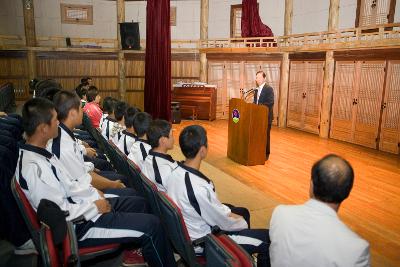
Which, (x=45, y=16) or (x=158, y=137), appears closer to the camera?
(x=158, y=137)

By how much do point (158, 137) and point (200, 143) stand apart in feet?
1.81

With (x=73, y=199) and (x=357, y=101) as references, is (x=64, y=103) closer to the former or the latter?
(x=73, y=199)

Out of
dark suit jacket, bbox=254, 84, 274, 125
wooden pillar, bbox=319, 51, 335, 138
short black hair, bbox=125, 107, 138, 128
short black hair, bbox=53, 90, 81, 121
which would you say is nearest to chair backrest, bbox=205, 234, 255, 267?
short black hair, bbox=53, 90, 81, 121

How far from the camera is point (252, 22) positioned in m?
9.36

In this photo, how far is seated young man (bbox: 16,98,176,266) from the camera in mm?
1778

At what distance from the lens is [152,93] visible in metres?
5.71

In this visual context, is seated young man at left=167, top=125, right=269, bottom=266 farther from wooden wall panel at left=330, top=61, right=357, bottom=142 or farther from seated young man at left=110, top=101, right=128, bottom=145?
wooden wall panel at left=330, top=61, right=357, bottom=142

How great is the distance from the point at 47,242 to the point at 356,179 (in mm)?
4517

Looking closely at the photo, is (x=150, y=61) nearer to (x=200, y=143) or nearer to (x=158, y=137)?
(x=158, y=137)

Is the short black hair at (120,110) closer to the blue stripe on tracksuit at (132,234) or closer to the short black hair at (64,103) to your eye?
the short black hair at (64,103)

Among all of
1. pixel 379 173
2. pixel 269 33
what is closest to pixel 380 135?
pixel 379 173

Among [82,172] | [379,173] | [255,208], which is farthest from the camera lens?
[379,173]

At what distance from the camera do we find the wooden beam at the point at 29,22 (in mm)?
9721

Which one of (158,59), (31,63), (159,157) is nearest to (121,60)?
(31,63)
